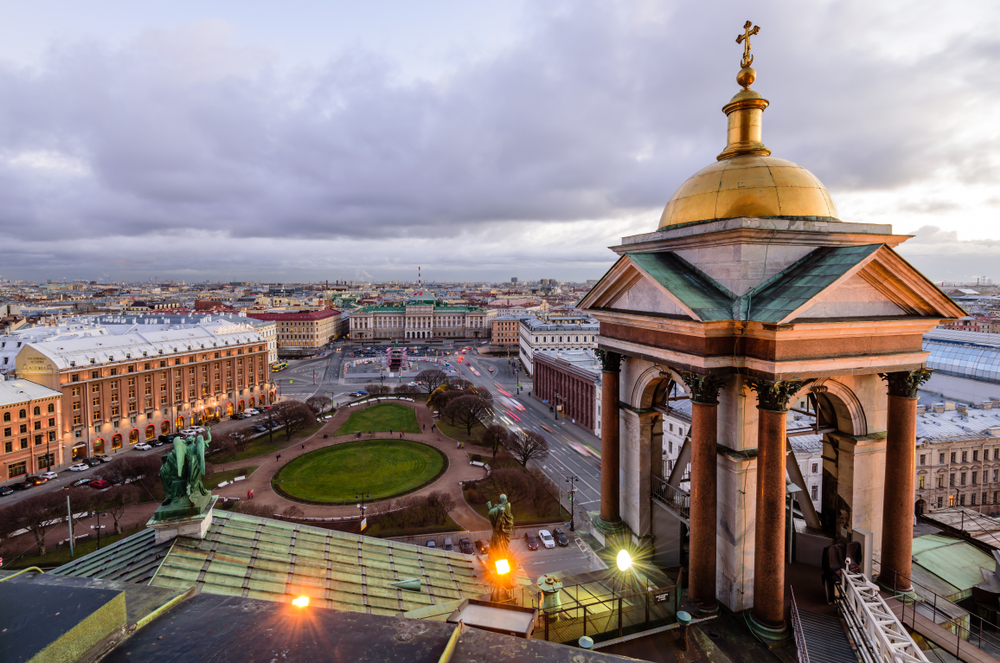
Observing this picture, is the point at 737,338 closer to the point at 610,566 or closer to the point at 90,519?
the point at 610,566

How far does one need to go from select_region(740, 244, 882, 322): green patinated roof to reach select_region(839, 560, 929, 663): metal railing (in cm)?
731

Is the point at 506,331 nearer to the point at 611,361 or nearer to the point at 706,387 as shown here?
the point at 611,361

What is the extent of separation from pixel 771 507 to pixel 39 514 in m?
60.5

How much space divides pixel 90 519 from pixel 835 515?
65.5 meters

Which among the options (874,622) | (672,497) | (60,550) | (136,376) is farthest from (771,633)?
(136,376)

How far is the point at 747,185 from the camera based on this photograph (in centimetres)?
1533

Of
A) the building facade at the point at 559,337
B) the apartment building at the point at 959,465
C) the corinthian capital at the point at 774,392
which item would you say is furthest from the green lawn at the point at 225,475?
the apartment building at the point at 959,465

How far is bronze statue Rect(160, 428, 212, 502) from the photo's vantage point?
52.4 ft

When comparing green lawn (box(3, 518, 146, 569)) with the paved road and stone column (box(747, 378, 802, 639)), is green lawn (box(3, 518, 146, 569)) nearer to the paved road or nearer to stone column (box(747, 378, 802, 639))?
the paved road

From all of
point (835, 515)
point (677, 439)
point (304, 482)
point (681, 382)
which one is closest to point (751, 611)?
point (835, 515)

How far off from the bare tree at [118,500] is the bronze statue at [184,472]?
4391 centimetres

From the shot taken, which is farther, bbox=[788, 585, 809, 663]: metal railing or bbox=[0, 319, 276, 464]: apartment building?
bbox=[0, 319, 276, 464]: apartment building

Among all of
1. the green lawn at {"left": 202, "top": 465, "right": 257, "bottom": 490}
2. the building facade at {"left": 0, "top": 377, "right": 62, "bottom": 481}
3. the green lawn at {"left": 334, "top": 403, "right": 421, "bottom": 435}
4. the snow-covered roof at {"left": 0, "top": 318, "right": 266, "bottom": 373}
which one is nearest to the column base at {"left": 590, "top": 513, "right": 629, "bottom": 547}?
the green lawn at {"left": 202, "top": 465, "right": 257, "bottom": 490}

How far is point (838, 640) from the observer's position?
13133 millimetres
